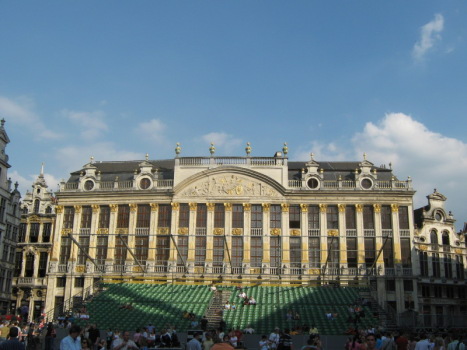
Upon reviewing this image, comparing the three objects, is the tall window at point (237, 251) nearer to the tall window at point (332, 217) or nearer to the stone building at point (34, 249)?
the tall window at point (332, 217)

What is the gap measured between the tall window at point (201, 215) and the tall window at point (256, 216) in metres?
4.60

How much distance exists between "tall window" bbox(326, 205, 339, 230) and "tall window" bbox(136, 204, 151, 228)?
1773 centimetres

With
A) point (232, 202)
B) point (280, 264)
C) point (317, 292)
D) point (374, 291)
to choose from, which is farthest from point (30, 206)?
point (374, 291)

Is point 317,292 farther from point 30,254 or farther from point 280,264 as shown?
point 30,254

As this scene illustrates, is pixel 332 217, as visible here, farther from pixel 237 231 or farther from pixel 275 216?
pixel 237 231

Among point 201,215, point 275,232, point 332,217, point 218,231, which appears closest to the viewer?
point 275,232

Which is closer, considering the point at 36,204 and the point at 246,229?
the point at 246,229

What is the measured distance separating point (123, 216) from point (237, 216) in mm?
11594

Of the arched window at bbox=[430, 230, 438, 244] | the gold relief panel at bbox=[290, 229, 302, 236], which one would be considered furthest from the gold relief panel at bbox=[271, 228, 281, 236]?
the arched window at bbox=[430, 230, 438, 244]

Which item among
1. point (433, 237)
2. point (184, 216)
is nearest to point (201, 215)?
point (184, 216)

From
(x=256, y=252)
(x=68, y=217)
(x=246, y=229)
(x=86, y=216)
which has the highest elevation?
(x=86, y=216)

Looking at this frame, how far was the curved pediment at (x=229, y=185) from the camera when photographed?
51.7 m

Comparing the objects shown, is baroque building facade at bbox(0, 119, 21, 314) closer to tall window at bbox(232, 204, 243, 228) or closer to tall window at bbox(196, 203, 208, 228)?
tall window at bbox(196, 203, 208, 228)

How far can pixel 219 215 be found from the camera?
169ft
